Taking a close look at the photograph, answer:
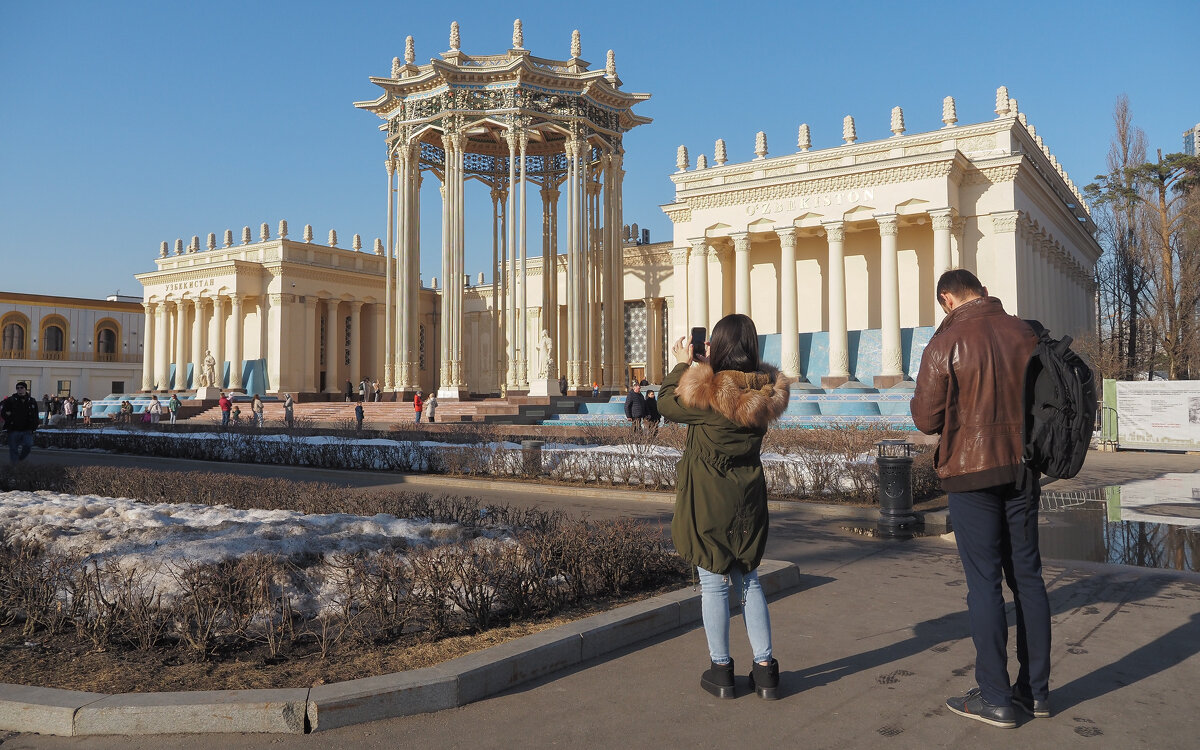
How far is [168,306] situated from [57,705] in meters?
62.5

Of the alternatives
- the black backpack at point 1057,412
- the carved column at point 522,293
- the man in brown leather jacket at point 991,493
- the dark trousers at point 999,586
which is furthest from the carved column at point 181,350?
the black backpack at point 1057,412

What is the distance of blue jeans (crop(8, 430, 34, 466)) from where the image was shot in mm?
16734

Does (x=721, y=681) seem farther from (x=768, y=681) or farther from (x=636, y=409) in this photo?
(x=636, y=409)

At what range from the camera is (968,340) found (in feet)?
13.8

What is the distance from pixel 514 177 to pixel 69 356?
54.4 m

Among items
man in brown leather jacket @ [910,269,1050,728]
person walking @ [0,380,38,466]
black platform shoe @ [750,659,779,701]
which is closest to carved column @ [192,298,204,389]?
person walking @ [0,380,38,466]

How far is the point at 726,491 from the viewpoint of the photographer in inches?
168

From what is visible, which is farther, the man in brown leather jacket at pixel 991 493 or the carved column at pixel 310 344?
the carved column at pixel 310 344

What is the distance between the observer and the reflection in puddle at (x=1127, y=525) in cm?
840

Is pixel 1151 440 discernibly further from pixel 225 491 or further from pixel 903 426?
pixel 225 491

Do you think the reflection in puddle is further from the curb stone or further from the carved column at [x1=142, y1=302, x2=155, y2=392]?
the carved column at [x1=142, y1=302, x2=155, y2=392]

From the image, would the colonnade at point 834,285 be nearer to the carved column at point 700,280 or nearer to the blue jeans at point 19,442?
the carved column at point 700,280

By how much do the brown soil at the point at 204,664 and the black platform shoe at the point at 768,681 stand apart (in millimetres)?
1533

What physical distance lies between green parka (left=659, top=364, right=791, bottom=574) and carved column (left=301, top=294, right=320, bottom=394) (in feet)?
179
